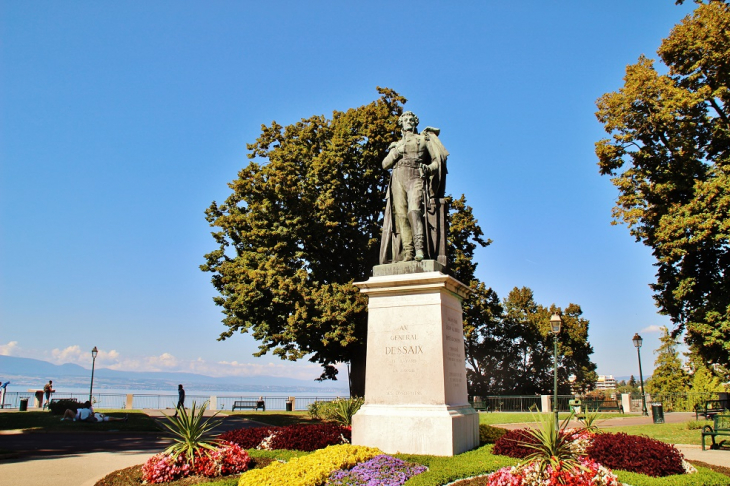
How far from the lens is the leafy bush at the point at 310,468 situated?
747 centimetres

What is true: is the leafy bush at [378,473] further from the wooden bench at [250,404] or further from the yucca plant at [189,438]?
the wooden bench at [250,404]

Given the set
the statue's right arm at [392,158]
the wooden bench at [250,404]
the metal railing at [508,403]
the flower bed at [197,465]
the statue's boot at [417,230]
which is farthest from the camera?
the metal railing at [508,403]

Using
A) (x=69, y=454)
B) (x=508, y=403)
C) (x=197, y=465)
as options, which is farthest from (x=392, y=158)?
(x=508, y=403)

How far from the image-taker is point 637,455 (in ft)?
29.0

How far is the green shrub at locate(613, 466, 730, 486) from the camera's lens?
7605 millimetres

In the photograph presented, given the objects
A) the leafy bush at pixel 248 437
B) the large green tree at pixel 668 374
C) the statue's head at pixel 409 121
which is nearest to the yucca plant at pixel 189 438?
the leafy bush at pixel 248 437

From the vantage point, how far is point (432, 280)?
1034 centimetres

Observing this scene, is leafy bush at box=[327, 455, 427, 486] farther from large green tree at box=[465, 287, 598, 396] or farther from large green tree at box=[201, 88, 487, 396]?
large green tree at box=[465, 287, 598, 396]

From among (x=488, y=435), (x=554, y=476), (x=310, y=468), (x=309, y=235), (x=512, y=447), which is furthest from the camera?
(x=309, y=235)


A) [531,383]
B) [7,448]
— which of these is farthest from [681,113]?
[531,383]

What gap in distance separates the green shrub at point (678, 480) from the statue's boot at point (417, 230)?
5.17m

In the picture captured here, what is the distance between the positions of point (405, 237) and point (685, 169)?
16.2 meters

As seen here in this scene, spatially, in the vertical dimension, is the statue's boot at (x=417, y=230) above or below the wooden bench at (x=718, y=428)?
above

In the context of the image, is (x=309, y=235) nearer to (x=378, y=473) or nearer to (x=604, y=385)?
(x=378, y=473)
